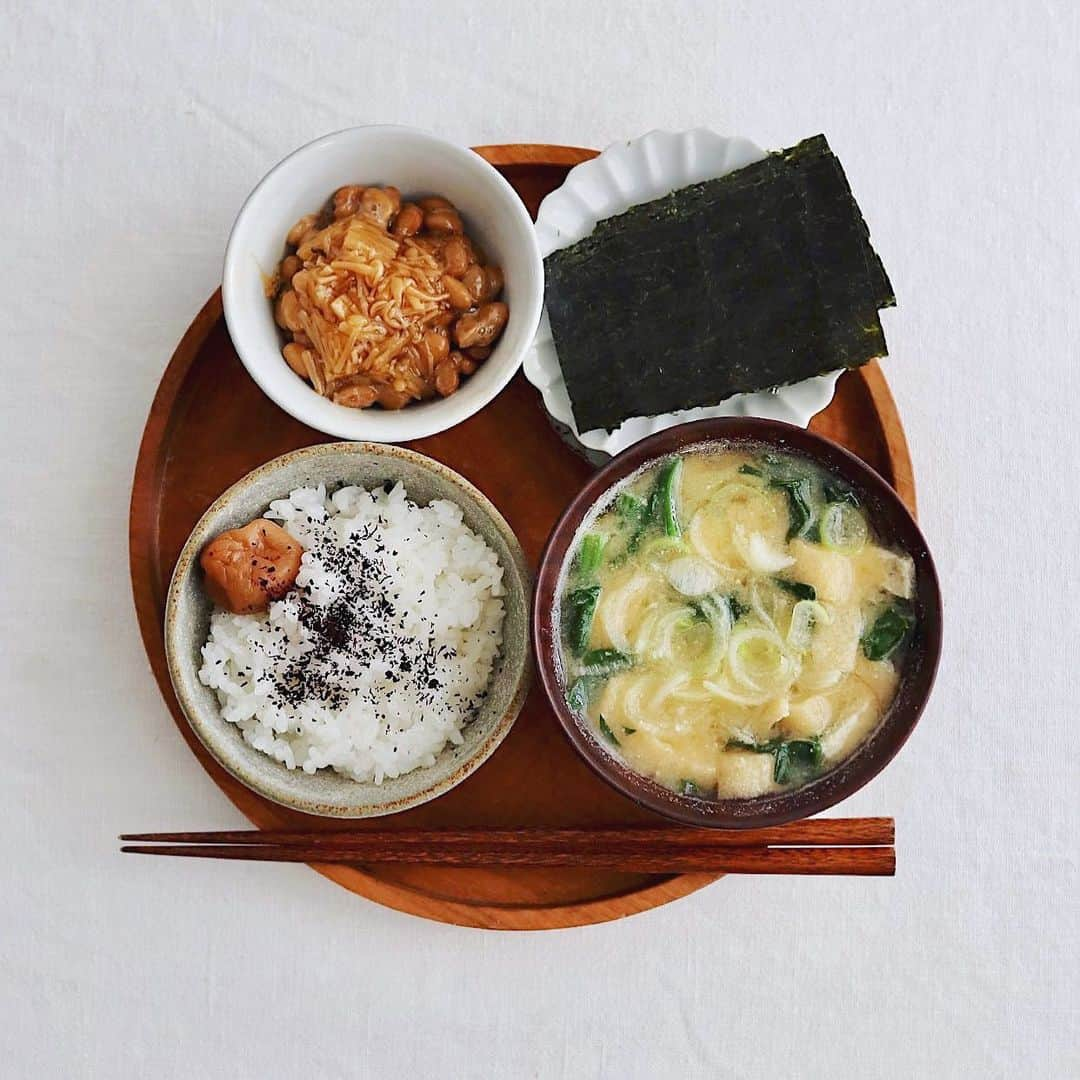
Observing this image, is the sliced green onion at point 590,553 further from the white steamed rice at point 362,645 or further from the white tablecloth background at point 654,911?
the white tablecloth background at point 654,911

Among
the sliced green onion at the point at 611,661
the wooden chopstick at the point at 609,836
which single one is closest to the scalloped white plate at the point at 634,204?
the sliced green onion at the point at 611,661

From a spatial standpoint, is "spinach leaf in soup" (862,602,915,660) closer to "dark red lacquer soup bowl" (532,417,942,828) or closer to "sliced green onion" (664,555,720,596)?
"dark red lacquer soup bowl" (532,417,942,828)

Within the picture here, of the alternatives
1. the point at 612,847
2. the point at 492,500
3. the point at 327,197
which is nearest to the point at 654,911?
the point at 612,847

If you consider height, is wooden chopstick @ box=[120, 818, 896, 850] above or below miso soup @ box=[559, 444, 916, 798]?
below

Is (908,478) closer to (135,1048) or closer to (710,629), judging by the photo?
(710,629)

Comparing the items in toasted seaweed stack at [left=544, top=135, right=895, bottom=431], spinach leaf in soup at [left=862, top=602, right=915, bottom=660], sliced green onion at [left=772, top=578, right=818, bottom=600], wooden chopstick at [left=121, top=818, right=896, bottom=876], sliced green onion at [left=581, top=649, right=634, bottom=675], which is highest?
toasted seaweed stack at [left=544, top=135, right=895, bottom=431]

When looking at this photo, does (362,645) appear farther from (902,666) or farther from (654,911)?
(902,666)

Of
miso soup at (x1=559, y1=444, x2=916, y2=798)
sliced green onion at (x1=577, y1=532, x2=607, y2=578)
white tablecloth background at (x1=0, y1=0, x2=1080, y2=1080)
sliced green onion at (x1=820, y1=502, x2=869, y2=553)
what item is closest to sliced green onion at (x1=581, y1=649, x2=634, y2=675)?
miso soup at (x1=559, y1=444, x2=916, y2=798)
